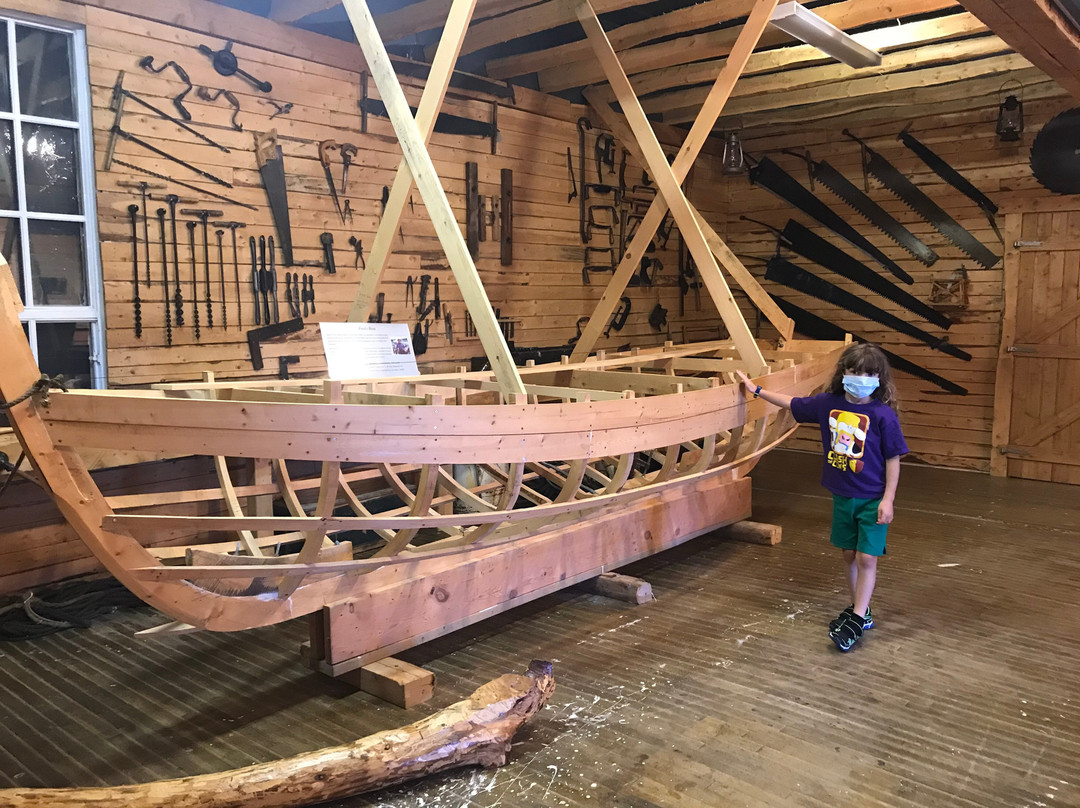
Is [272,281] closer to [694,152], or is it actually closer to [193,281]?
[193,281]

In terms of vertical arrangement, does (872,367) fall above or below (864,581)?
above

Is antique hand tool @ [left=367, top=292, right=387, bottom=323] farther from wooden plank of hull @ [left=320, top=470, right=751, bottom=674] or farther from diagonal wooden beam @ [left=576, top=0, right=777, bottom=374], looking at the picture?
wooden plank of hull @ [left=320, top=470, right=751, bottom=674]

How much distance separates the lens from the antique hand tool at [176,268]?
423 centimetres

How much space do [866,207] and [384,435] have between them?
6.65 meters

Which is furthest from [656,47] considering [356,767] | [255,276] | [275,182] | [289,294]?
[356,767]

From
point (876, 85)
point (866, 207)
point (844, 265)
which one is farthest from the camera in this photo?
point (844, 265)

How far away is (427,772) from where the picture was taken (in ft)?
7.96

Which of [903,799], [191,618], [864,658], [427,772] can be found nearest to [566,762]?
[427,772]

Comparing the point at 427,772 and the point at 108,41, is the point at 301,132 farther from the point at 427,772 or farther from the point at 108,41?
the point at 427,772

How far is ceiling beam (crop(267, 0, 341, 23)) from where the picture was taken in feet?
14.6

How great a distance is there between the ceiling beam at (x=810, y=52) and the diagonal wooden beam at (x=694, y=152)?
148cm

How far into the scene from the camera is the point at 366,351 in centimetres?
385

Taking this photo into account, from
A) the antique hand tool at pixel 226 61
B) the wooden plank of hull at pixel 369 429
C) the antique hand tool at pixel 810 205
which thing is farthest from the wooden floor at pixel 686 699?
the antique hand tool at pixel 810 205

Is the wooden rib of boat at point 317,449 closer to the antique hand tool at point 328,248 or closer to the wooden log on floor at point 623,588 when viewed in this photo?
the wooden log on floor at point 623,588
